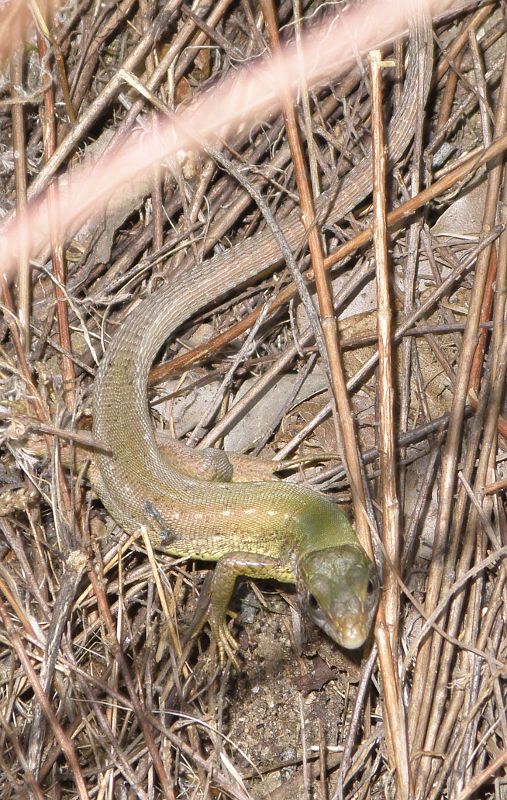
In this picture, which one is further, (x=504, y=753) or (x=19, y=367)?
(x=19, y=367)

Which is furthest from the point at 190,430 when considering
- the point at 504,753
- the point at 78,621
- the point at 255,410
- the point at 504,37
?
the point at 504,37

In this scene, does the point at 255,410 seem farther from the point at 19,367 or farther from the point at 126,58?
the point at 126,58

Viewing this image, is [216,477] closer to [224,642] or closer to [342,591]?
[224,642]

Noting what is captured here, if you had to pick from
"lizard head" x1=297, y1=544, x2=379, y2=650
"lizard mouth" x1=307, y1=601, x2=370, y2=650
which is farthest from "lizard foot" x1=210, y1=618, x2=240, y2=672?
"lizard mouth" x1=307, y1=601, x2=370, y2=650

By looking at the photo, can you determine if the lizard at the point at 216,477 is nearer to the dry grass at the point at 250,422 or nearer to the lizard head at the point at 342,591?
the lizard head at the point at 342,591

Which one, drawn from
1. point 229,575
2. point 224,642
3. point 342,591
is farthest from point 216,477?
point 342,591

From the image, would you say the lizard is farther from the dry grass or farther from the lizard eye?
the dry grass
